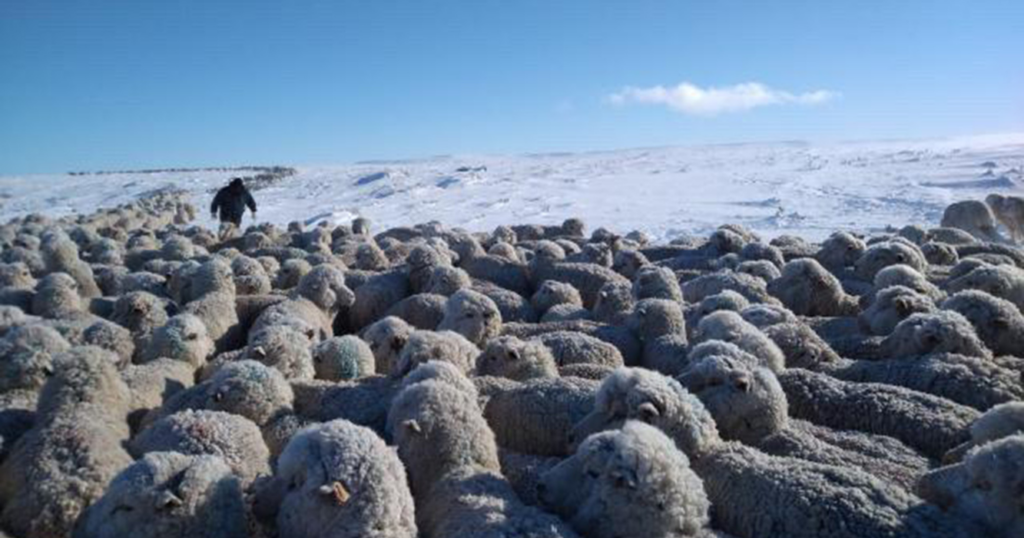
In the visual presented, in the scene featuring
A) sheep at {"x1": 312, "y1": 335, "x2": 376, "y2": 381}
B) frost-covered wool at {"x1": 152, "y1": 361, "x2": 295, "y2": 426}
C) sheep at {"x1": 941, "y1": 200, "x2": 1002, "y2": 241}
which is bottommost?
sheep at {"x1": 941, "y1": 200, "x2": 1002, "y2": 241}

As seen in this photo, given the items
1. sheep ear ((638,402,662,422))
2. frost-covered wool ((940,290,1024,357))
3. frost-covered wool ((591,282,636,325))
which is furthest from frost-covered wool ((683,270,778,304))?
sheep ear ((638,402,662,422))

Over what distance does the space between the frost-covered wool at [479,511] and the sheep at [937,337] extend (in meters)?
3.58

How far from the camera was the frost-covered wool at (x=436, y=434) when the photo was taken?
412cm

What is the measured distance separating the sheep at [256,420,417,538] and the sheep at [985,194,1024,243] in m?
16.8

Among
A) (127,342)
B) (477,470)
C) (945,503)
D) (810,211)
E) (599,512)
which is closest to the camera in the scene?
(599,512)

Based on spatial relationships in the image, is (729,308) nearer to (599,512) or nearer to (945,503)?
(945,503)

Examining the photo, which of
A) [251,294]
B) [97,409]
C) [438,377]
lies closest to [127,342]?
[97,409]

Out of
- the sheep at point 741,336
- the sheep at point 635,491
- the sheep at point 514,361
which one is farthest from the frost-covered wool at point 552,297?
the sheep at point 635,491

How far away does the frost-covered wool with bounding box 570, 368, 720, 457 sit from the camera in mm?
4180

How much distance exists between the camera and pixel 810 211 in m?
22.3

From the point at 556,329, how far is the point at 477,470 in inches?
135

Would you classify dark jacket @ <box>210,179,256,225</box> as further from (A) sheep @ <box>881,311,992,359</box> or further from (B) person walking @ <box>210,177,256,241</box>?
(A) sheep @ <box>881,311,992,359</box>

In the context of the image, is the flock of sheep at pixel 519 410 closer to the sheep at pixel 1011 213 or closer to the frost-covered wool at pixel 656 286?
the frost-covered wool at pixel 656 286

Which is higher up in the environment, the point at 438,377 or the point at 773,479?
the point at 438,377
